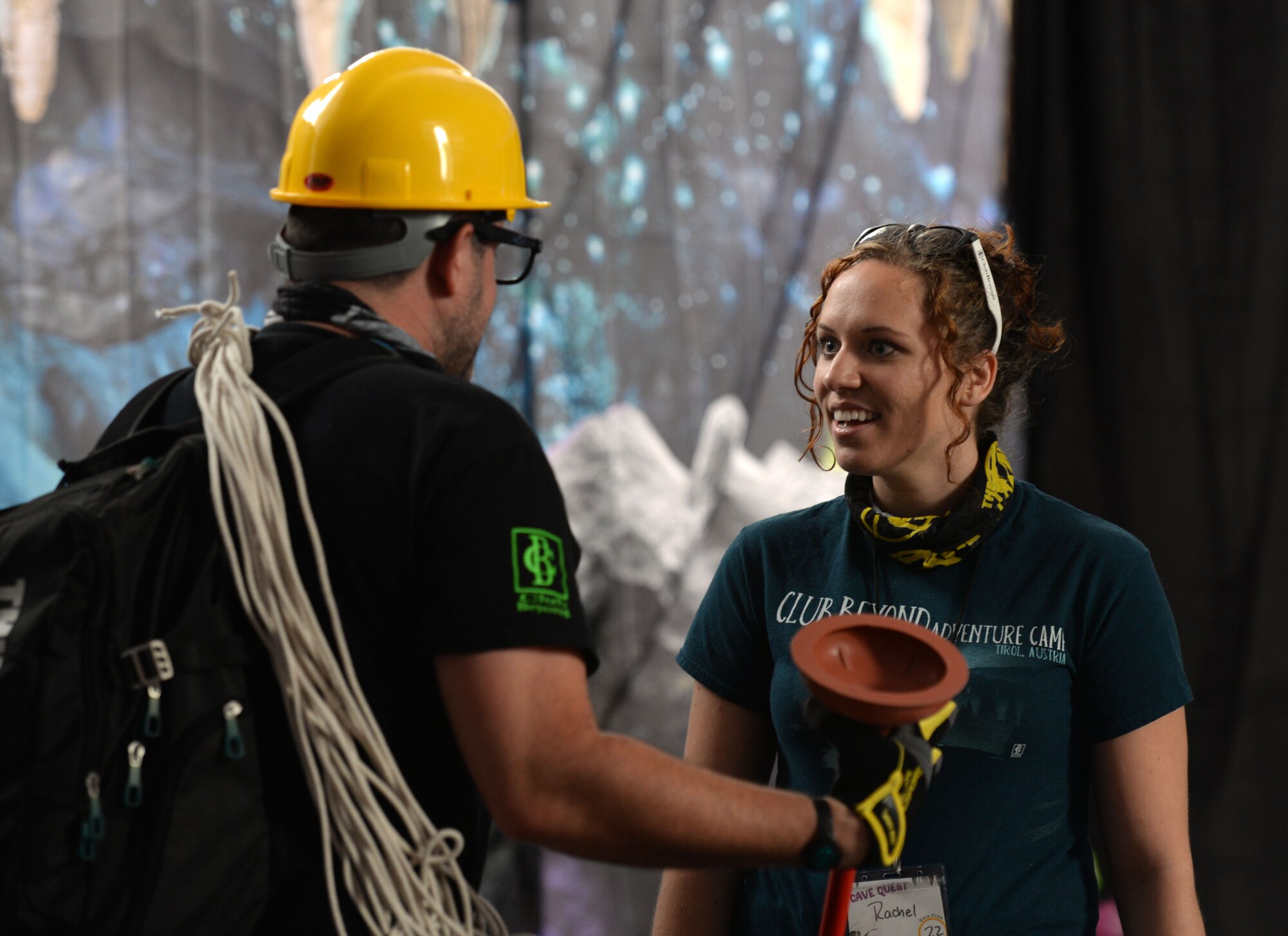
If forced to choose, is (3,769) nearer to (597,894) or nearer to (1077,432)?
(597,894)

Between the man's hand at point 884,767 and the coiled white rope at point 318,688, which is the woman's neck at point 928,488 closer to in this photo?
the man's hand at point 884,767

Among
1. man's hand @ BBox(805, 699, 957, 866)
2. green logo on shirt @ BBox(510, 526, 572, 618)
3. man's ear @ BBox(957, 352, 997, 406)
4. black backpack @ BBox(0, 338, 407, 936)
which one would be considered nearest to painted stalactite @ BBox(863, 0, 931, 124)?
man's ear @ BBox(957, 352, 997, 406)

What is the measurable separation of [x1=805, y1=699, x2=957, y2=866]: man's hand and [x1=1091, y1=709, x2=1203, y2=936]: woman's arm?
10.7 inches

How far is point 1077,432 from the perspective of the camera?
3010 mm

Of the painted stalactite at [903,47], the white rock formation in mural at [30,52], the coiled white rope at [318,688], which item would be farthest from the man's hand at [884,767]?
the painted stalactite at [903,47]

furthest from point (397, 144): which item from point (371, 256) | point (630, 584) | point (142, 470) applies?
point (630, 584)

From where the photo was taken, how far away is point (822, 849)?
3.16ft

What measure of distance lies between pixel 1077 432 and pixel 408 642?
8.07 feet

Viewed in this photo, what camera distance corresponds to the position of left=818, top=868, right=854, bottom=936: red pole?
113 centimetres

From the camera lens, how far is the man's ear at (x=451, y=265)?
1.12m

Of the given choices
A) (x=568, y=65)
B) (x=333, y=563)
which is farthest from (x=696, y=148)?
(x=333, y=563)

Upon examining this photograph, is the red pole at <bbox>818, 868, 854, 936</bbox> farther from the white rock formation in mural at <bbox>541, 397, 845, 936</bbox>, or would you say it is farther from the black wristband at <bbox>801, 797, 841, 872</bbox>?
the white rock formation in mural at <bbox>541, 397, 845, 936</bbox>

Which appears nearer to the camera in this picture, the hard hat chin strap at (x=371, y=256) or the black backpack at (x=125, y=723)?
the black backpack at (x=125, y=723)

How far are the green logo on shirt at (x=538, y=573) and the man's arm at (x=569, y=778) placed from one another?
0.12ft
